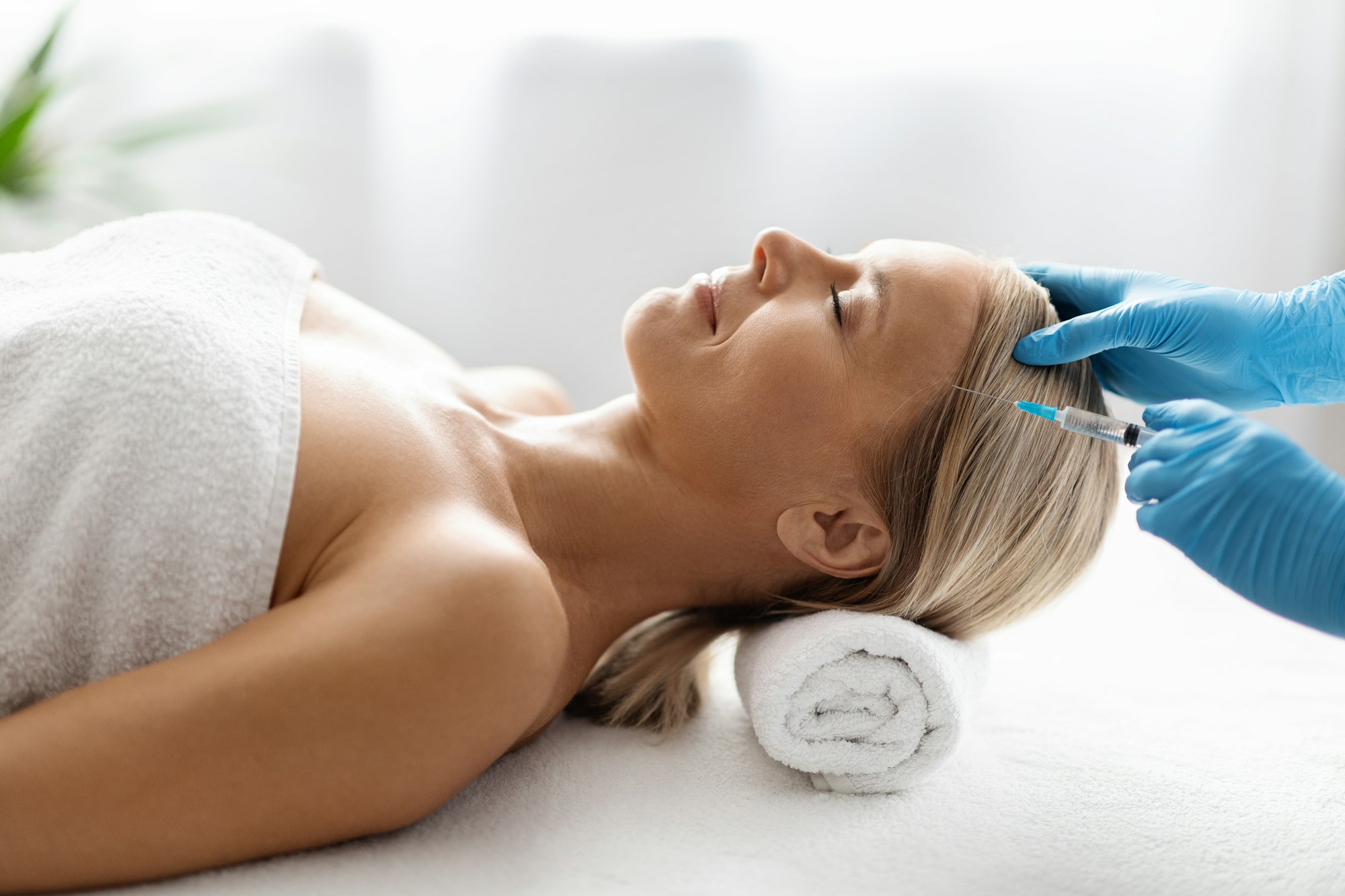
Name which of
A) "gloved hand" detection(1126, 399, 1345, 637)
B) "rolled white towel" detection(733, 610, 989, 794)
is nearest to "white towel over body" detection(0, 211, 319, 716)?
"rolled white towel" detection(733, 610, 989, 794)

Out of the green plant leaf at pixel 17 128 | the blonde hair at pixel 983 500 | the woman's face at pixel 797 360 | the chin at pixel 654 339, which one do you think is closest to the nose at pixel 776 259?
the woman's face at pixel 797 360

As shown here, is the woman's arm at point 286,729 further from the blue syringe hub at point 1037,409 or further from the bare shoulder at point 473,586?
the blue syringe hub at point 1037,409

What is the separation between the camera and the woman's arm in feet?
2.67

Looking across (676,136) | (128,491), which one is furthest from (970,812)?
(676,136)

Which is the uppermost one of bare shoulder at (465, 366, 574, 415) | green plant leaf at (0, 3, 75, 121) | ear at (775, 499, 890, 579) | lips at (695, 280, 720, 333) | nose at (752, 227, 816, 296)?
green plant leaf at (0, 3, 75, 121)

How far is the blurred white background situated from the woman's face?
1151 millimetres

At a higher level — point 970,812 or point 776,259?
point 776,259

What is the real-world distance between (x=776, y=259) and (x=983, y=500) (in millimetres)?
375

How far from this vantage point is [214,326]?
41.5 inches

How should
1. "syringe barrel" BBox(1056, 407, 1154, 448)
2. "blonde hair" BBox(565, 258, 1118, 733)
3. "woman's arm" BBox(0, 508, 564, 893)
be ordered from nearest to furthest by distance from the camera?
"woman's arm" BBox(0, 508, 564, 893) → "syringe barrel" BBox(1056, 407, 1154, 448) → "blonde hair" BBox(565, 258, 1118, 733)

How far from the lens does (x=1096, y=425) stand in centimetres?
107

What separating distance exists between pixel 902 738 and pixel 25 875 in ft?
2.60

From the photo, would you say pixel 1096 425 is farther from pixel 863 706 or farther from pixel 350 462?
pixel 350 462

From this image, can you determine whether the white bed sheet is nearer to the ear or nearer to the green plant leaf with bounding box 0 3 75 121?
the ear
